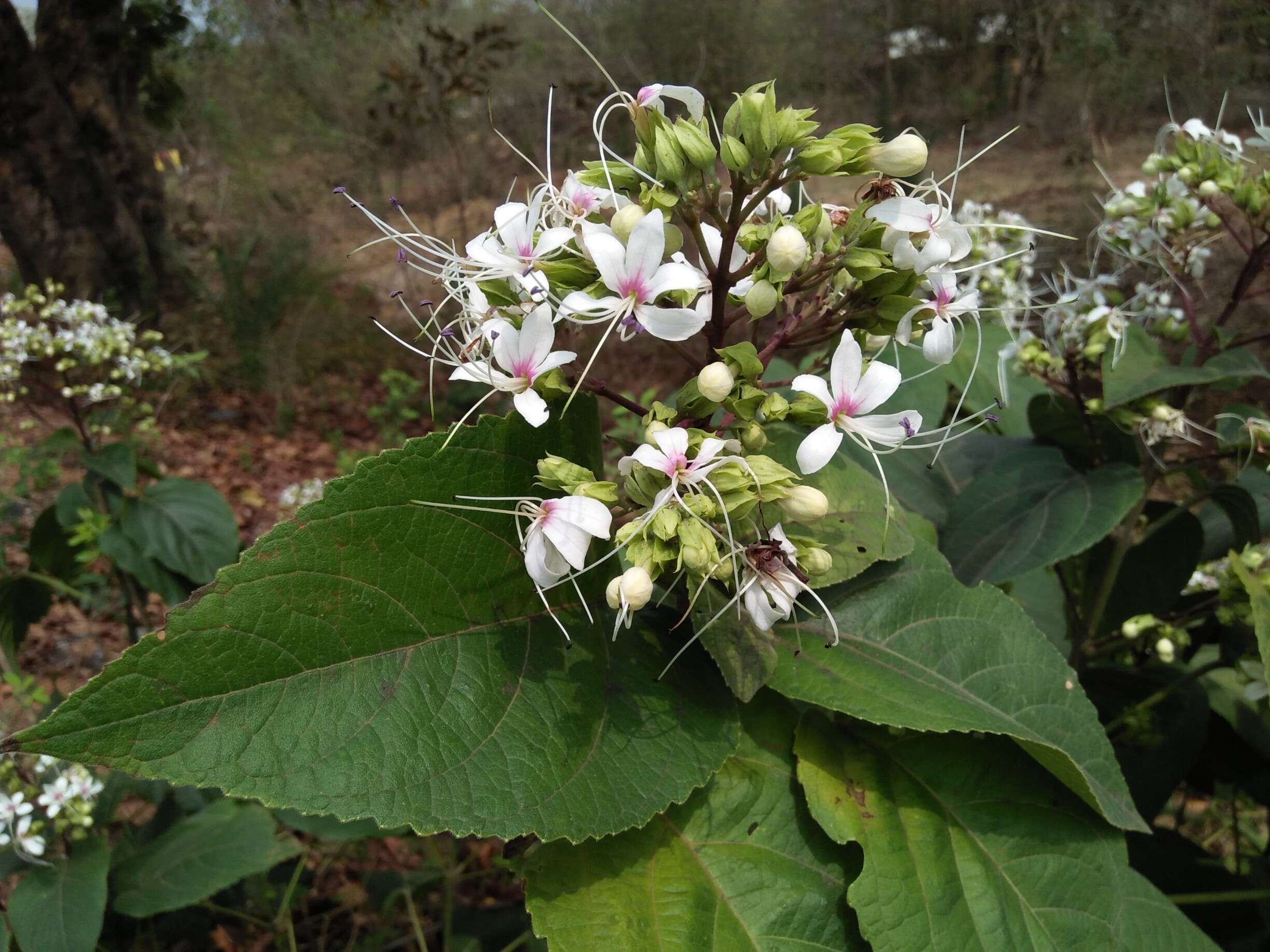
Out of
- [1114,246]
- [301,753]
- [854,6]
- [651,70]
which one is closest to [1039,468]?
[1114,246]

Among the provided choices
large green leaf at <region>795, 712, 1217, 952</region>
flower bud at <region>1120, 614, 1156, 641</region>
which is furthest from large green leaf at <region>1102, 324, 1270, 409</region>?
large green leaf at <region>795, 712, 1217, 952</region>

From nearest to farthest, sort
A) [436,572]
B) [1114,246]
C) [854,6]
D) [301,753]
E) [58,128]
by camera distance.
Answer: [301,753] → [436,572] → [1114,246] → [58,128] → [854,6]

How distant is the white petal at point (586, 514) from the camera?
653 millimetres

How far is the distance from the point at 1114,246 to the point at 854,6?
9240mm

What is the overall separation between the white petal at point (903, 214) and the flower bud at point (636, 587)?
361 mm

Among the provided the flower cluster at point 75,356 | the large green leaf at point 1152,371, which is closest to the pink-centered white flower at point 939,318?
the large green leaf at point 1152,371

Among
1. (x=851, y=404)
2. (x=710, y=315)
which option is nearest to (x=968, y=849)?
(x=851, y=404)

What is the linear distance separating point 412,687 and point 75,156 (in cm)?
541

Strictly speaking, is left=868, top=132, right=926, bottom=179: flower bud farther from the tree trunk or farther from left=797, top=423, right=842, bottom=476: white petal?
the tree trunk

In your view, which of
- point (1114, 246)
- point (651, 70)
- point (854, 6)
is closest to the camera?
point (1114, 246)

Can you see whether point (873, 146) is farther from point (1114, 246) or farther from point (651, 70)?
point (651, 70)

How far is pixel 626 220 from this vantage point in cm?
68

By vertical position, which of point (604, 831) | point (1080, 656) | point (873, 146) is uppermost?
point (873, 146)

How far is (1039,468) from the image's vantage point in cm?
132
